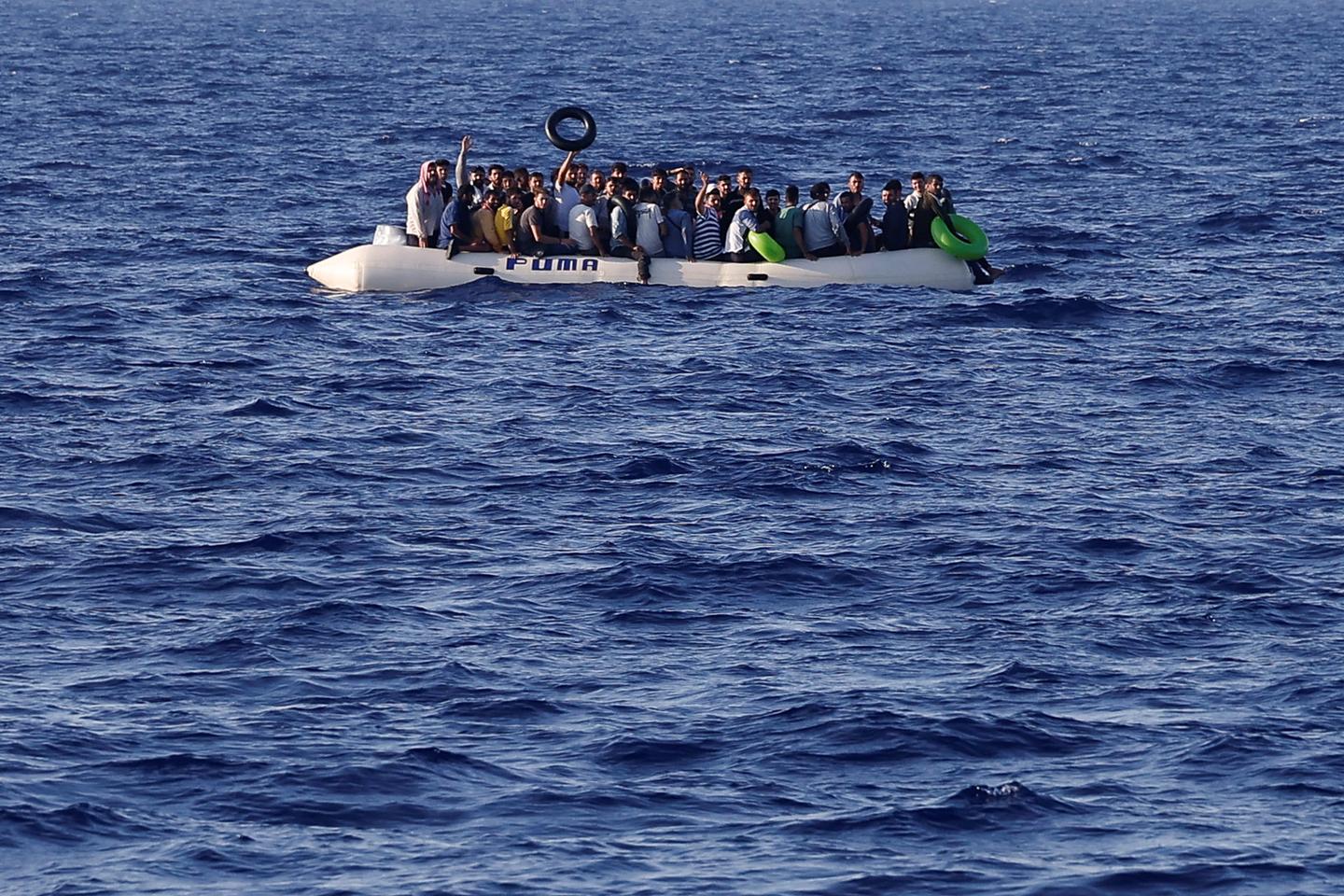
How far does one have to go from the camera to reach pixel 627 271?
1315 inches

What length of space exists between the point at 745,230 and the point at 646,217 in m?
1.38

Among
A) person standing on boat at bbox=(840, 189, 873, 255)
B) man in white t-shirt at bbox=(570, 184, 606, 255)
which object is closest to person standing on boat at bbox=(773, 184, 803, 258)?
person standing on boat at bbox=(840, 189, 873, 255)

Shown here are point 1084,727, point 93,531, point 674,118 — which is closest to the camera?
point 1084,727

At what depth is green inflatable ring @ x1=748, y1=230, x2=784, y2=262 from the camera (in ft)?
109

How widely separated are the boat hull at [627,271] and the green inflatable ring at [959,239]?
231 mm

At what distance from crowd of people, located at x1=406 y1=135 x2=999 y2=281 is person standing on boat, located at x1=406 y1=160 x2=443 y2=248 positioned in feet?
0.04

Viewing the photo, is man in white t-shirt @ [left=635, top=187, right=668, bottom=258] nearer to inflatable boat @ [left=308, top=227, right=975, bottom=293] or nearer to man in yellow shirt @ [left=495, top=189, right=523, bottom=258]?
inflatable boat @ [left=308, top=227, right=975, bottom=293]

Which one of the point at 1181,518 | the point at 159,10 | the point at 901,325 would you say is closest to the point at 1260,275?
the point at 901,325

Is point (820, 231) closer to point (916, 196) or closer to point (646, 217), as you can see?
point (916, 196)

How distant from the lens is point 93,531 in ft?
72.3

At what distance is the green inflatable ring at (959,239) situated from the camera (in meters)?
33.5

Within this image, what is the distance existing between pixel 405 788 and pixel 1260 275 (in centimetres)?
2300

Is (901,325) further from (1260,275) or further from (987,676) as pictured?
(987,676)

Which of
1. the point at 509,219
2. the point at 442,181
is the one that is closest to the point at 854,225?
the point at 509,219
